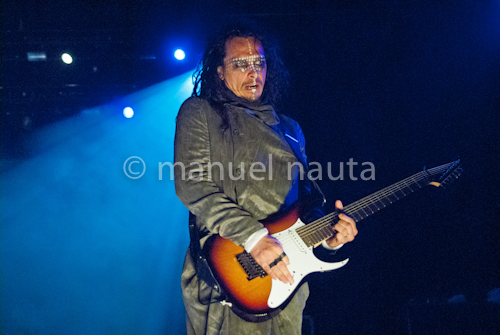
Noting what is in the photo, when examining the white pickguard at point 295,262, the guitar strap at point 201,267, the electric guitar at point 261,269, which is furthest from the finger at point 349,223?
the guitar strap at point 201,267

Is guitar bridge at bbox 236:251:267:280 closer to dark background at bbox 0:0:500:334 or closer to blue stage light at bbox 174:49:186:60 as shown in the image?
dark background at bbox 0:0:500:334

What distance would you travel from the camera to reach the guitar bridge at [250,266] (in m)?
1.49

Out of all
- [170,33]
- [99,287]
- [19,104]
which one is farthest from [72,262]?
[170,33]

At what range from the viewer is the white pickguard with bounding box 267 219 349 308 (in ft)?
5.06

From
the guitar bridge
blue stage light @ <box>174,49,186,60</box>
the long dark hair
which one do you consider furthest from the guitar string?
blue stage light @ <box>174,49,186,60</box>


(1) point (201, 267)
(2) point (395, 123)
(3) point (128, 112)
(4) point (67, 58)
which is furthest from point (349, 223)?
(4) point (67, 58)

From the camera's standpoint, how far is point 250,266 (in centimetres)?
150

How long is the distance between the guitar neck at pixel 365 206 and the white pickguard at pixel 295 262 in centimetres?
5

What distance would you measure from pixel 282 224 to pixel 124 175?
394 centimetres

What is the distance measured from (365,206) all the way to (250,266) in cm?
114

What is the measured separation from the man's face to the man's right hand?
1.21m

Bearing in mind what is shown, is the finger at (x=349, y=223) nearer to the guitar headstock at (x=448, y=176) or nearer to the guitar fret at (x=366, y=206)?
the guitar fret at (x=366, y=206)

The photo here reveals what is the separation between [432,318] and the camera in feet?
9.48

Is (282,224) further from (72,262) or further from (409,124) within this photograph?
(72,262)
